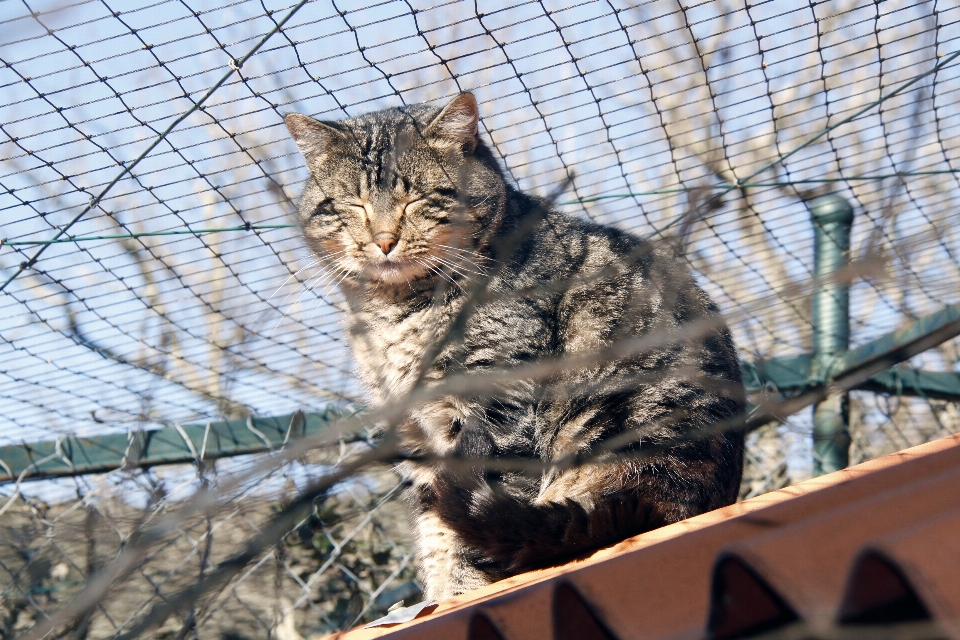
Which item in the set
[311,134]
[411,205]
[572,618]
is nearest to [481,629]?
[572,618]

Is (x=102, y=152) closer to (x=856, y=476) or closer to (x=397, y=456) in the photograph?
(x=397, y=456)

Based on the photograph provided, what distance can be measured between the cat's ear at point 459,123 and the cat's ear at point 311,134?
34 centimetres

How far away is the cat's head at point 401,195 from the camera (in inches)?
100

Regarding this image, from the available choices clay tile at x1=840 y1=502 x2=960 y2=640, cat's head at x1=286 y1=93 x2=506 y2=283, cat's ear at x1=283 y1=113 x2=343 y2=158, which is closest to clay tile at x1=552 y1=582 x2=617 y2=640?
clay tile at x1=840 y1=502 x2=960 y2=640

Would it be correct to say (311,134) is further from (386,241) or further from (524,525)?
(524,525)

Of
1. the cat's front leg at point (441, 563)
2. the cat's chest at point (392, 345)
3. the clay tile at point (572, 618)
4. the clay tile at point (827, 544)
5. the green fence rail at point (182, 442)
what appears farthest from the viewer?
the green fence rail at point (182, 442)

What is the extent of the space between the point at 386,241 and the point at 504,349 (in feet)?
1.79

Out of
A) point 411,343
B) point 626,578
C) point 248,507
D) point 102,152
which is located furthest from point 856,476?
point 102,152

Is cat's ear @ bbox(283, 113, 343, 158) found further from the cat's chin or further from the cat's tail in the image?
the cat's tail

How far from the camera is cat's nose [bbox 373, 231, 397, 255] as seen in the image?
252cm

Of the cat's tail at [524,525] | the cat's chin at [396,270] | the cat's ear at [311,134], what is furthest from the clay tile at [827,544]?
the cat's ear at [311,134]

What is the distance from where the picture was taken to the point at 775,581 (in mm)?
823

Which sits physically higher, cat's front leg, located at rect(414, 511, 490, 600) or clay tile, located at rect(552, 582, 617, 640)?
clay tile, located at rect(552, 582, 617, 640)

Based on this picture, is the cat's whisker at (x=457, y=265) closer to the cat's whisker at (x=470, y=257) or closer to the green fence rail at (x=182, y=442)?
the cat's whisker at (x=470, y=257)
